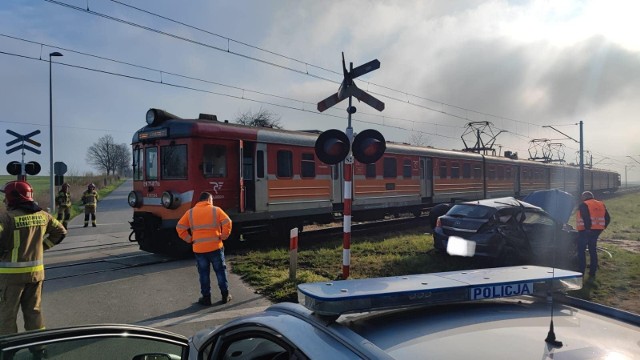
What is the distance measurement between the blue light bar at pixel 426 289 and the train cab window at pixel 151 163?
952cm

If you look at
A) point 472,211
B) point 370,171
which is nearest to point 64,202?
point 370,171

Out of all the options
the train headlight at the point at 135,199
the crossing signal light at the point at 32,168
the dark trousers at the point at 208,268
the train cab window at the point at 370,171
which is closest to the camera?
the dark trousers at the point at 208,268

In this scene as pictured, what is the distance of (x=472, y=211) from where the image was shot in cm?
917

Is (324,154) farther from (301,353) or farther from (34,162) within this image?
Result: (34,162)

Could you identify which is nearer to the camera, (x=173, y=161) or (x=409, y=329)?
(x=409, y=329)

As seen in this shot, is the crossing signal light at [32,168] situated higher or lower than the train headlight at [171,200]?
higher

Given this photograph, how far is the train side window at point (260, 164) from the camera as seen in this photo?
37.7 ft

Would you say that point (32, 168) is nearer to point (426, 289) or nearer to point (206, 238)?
point (206, 238)

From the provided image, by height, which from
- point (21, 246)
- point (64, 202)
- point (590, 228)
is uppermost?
point (21, 246)

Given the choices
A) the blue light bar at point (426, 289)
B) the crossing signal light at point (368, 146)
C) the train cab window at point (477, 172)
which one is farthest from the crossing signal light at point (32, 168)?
the train cab window at point (477, 172)

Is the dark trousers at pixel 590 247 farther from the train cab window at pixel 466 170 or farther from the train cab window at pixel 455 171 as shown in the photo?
the train cab window at pixel 466 170

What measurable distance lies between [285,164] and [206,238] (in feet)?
18.6

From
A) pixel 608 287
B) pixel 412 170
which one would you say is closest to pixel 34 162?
pixel 412 170

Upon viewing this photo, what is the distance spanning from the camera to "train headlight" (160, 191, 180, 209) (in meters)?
10.1
